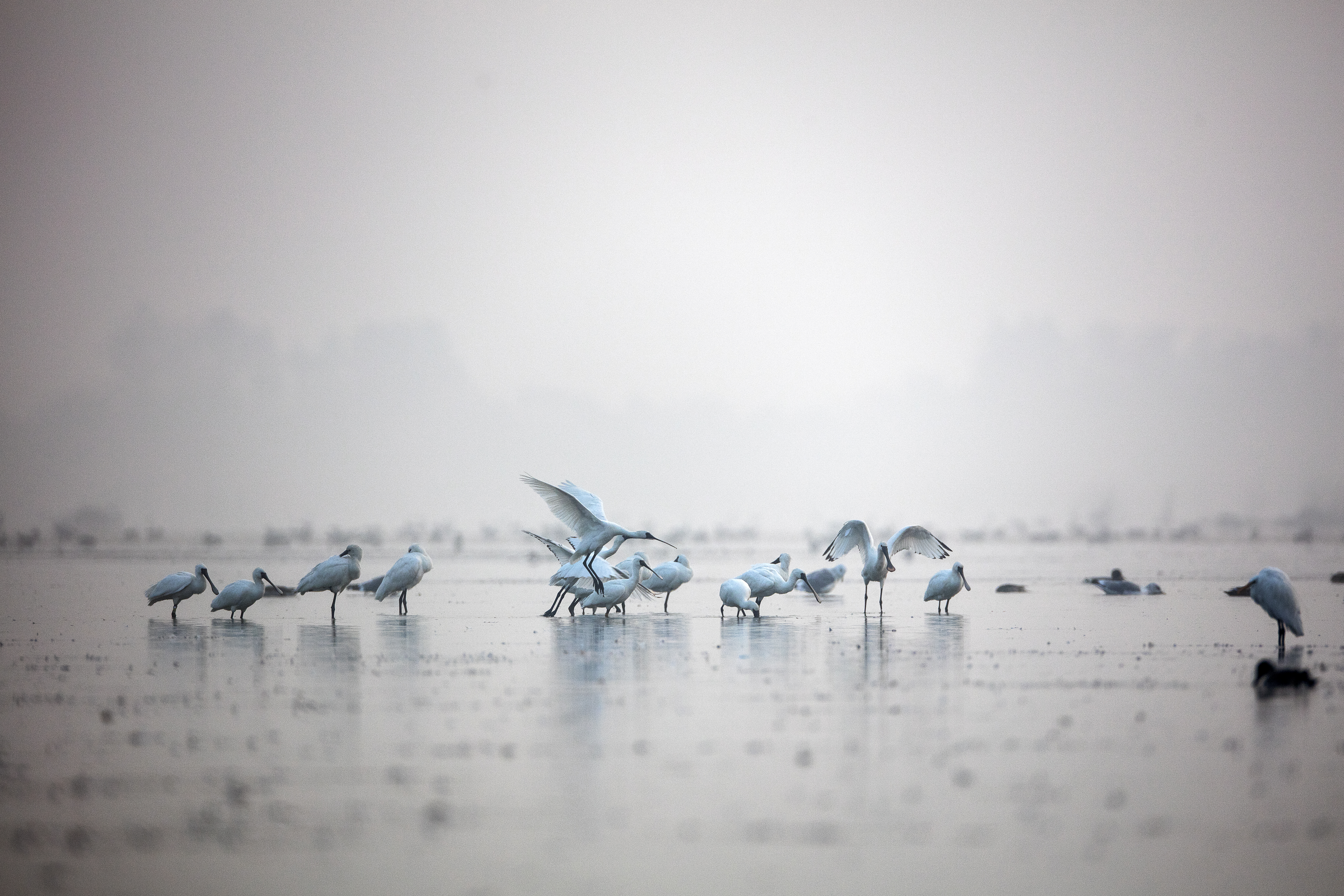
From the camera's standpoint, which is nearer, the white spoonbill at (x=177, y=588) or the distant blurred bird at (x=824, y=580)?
the white spoonbill at (x=177, y=588)

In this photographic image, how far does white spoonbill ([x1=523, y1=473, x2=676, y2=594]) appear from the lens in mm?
20047

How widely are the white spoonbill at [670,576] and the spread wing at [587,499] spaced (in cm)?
225

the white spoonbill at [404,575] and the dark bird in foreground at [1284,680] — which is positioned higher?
the white spoonbill at [404,575]

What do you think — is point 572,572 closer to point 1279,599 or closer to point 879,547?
point 879,547

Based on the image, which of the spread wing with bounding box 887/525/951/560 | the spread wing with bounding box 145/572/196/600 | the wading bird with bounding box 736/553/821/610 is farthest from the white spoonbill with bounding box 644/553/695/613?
the spread wing with bounding box 145/572/196/600

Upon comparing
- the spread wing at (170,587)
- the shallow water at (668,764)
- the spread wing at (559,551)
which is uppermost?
the spread wing at (559,551)

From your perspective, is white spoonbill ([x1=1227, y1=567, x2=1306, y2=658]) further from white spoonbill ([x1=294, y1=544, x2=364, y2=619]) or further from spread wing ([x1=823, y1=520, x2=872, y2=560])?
white spoonbill ([x1=294, y1=544, x2=364, y2=619])

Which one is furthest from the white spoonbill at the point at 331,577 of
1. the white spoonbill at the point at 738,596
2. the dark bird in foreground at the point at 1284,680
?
the dark bird in foreground at the point at 1284,680

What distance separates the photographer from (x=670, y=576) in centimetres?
2302

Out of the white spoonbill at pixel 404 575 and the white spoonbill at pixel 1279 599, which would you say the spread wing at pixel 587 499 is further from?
the white spoonbill at pixel 1279 599

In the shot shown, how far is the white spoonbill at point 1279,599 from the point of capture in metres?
14.7

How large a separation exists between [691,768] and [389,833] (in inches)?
93.6

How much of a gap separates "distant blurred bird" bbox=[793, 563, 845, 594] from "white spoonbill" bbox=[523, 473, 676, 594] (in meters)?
7.85

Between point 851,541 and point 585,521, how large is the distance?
5849 mm
